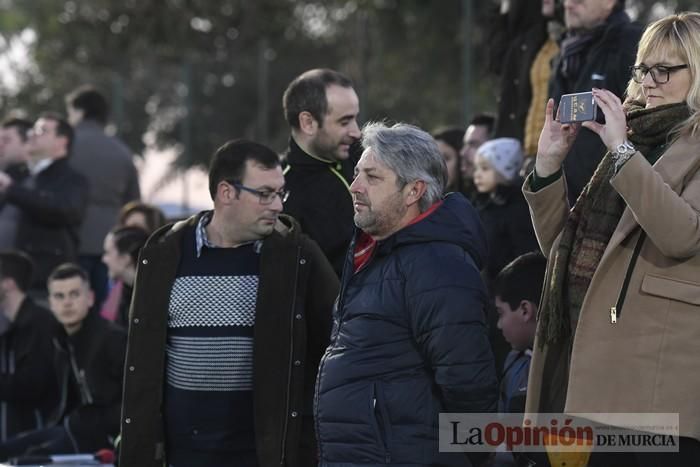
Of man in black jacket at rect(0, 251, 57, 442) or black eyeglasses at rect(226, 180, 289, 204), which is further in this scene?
man in black jacket at rect(0, 251, 57, 442)

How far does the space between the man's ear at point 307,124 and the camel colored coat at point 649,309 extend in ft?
6.66

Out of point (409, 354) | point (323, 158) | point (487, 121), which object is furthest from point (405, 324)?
point (487, 121)

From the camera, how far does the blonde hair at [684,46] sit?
480 cm

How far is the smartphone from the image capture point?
4.88 meters

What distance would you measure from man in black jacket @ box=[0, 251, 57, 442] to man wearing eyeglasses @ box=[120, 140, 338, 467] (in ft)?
11.2

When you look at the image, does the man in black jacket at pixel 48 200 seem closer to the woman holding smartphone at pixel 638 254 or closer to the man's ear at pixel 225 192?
the man's ear at pixel 225 192

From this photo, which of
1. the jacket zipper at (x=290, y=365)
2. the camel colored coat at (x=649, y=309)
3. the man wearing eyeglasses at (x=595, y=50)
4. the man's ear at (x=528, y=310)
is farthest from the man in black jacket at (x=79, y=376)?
the camel colored coat at (x=649, y=309)

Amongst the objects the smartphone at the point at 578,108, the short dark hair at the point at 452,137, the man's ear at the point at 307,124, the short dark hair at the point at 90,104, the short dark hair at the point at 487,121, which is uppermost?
the short dark hair at the point at 90,104

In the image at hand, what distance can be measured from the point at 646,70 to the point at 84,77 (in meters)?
17.7

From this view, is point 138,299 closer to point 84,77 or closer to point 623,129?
point 623,129

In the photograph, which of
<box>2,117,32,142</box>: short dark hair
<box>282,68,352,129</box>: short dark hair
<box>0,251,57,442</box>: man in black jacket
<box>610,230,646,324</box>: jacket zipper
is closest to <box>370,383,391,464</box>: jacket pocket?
<box>610,230,646,324</box>: jacket zipper

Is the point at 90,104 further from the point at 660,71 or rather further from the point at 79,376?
the point at 660,71

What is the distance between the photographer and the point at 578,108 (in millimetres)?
4930

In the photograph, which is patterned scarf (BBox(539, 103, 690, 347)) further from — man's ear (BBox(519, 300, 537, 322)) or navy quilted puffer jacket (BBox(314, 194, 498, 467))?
man's ear (BBox(519, 300, 537, 322))
